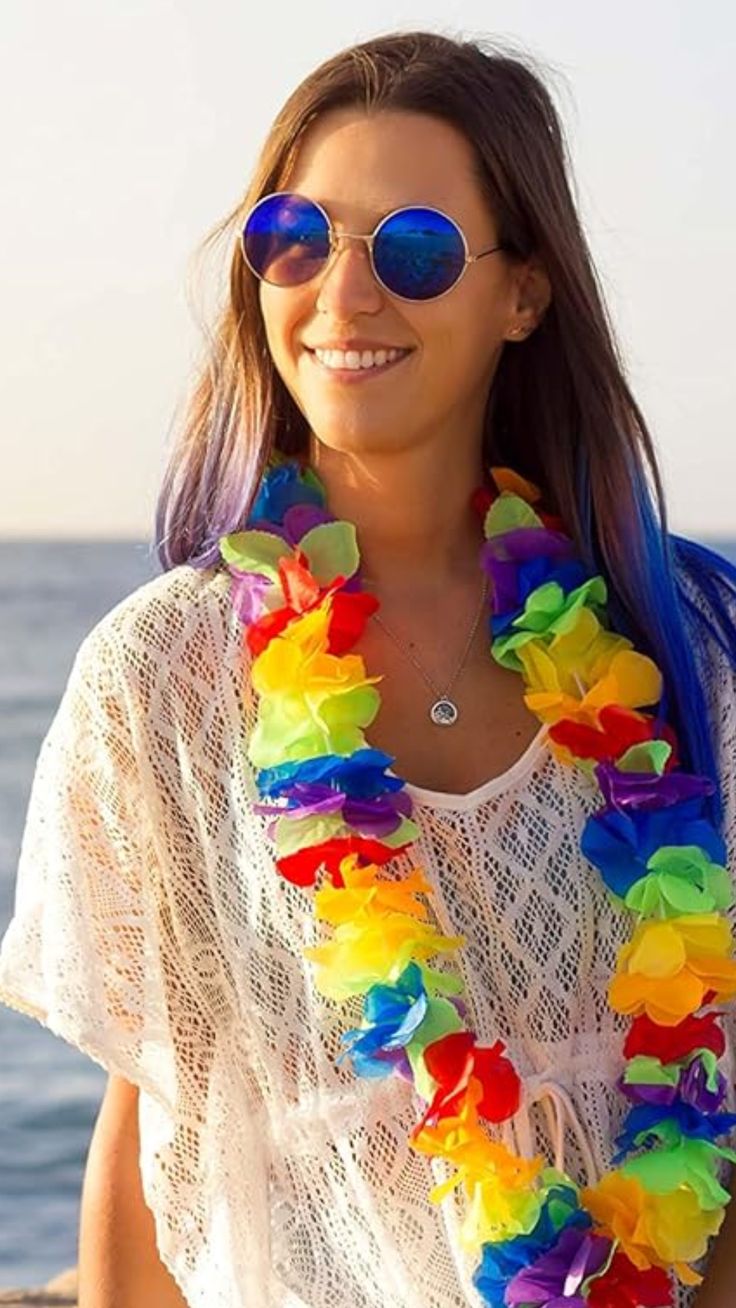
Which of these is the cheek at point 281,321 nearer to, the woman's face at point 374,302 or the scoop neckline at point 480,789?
the woman's face at point 374,302

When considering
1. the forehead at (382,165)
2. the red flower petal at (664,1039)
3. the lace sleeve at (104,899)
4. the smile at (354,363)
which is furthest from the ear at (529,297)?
the red flower petal at (664,1039)

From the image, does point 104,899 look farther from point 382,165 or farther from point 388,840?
point 382,165

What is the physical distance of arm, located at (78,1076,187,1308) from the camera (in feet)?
10.9

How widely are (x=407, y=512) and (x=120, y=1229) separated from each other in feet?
3.03

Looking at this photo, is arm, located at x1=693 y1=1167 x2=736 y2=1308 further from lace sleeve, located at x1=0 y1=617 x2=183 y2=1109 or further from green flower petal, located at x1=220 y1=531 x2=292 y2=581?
green flower petal, located at x1=220 y1=531 x2=292 y2=581

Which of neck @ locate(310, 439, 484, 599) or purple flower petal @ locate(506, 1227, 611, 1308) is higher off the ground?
neck @ locate(310, 439, 484, 599)

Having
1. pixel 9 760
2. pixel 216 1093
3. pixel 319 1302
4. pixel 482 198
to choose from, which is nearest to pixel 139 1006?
pixel 216 1093

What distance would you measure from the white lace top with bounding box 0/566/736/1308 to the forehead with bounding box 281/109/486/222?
0.52 m

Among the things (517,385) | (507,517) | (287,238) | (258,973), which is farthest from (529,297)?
(258,973)

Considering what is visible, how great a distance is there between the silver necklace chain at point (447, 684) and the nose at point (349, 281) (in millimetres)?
397

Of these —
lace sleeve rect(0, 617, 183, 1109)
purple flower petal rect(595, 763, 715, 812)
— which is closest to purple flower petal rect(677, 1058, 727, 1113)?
purple flower petal rect(595, 763, 715, 812)

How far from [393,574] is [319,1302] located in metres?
0.87

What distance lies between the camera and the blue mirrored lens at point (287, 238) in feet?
10.4

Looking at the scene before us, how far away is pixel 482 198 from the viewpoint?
3.27m
